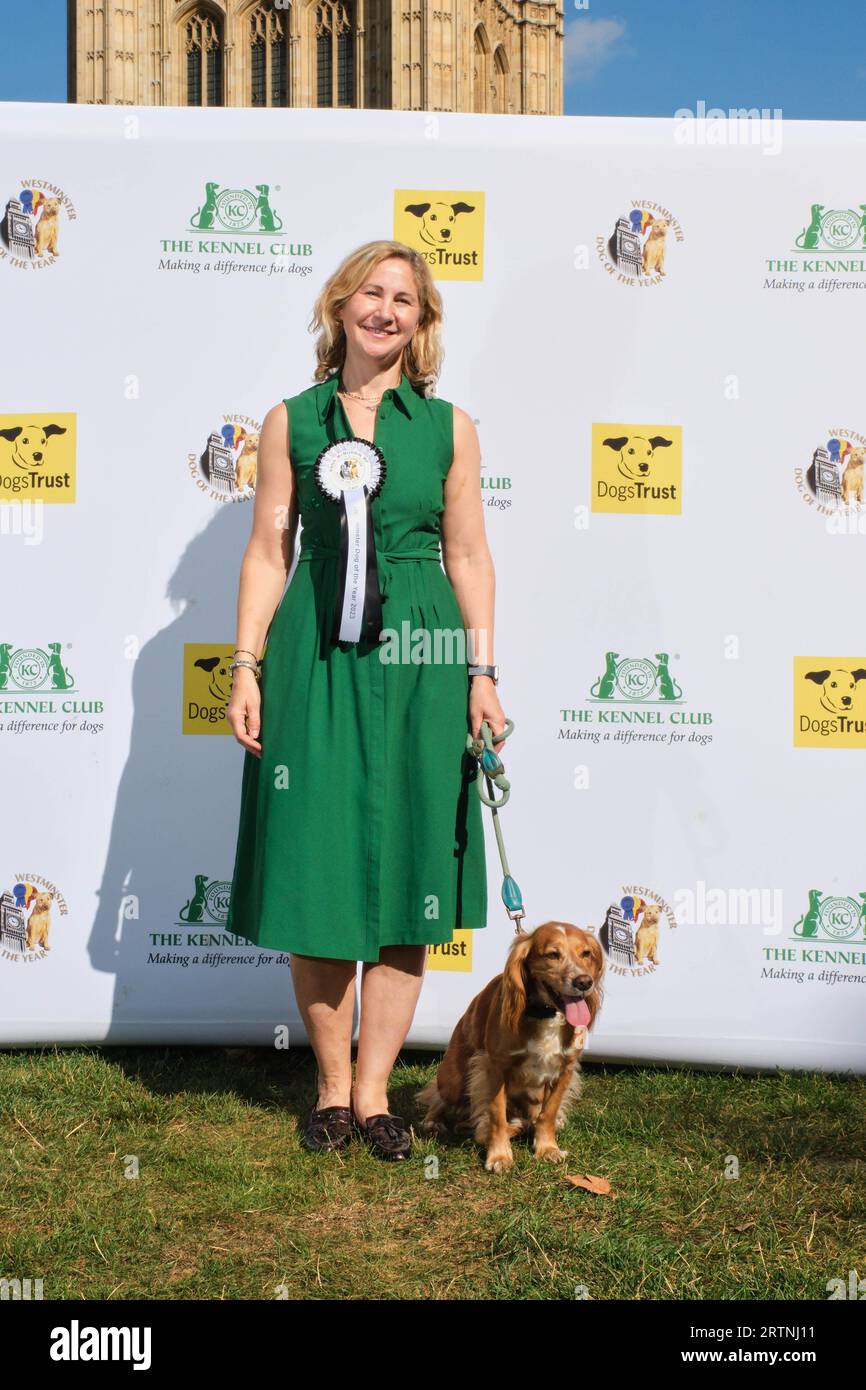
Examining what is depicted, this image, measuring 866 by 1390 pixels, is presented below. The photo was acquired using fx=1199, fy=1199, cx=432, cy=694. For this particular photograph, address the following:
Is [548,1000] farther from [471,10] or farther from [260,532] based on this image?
[471,10]

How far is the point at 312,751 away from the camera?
2.94 m

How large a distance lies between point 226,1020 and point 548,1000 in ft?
4.60

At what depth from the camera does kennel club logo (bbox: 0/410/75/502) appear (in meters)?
3.86

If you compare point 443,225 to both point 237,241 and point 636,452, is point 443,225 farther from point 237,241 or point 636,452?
point 636,452

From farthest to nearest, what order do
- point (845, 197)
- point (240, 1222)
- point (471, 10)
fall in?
1. point (471, 10)
2. point (845, 197)
3. point (240, 1222)

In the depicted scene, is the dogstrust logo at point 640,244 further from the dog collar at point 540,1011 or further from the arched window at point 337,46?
the arched window at point 337,46

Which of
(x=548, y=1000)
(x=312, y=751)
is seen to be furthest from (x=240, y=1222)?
(x=312, y=751)

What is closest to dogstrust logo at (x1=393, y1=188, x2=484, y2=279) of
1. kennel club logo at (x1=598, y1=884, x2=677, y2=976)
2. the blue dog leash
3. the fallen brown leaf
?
the blue dog leash

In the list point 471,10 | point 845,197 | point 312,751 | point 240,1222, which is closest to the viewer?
point 240,1222

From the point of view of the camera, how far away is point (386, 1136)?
3033 millimetres

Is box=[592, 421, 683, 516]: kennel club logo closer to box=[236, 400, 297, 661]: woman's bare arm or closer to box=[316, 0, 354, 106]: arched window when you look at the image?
box=[236, 400, 297, 661]: woman's bare arm

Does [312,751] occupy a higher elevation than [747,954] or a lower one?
higher

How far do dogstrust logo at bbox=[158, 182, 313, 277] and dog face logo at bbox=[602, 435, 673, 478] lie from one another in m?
1.16

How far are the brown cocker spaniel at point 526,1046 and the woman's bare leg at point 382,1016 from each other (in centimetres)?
23
